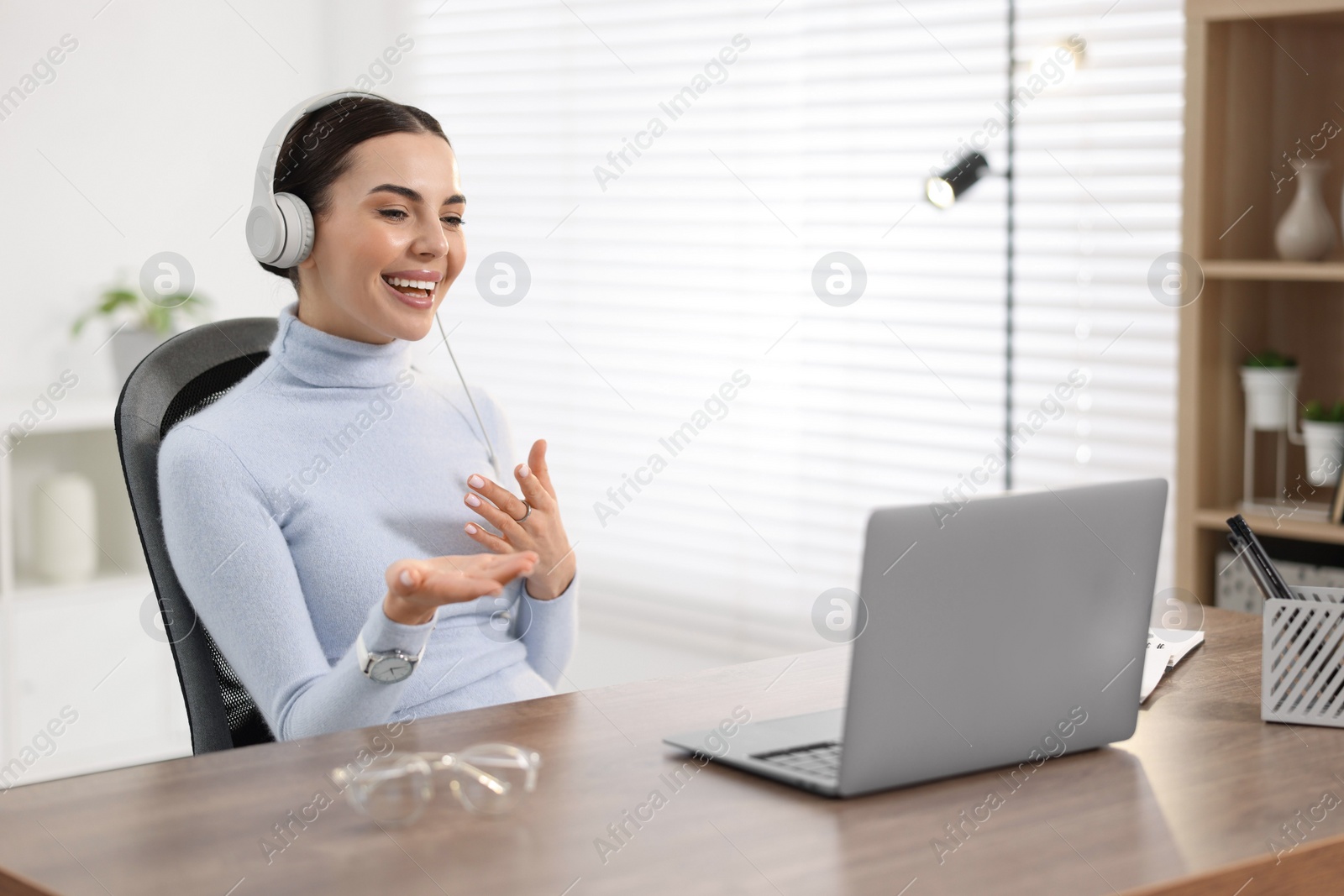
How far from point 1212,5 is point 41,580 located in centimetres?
284

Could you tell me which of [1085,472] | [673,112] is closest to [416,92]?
[673,112]

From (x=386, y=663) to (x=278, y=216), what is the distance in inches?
23.2

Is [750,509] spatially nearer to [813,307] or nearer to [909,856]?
[813,307]

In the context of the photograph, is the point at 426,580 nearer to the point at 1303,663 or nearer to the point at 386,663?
the point at 386,663

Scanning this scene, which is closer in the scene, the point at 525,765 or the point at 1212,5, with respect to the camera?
the point at 525,765

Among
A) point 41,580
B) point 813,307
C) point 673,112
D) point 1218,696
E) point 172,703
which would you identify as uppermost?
point 673,112

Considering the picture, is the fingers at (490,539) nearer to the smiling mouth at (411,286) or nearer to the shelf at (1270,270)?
the smiling mouth at (411,286)

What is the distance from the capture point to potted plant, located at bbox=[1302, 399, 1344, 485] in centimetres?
263

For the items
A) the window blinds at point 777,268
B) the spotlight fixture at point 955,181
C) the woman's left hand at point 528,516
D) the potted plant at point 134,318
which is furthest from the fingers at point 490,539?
the potted plant at point 134,318

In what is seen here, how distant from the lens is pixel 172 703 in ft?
11.8

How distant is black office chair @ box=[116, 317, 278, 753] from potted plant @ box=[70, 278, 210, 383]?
1942mm

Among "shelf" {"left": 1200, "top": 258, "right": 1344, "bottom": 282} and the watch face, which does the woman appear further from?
"shelf" {"left": 1200, "top": 258, "right": 1344, "bottom": 282}

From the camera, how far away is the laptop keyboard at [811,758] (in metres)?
1.16

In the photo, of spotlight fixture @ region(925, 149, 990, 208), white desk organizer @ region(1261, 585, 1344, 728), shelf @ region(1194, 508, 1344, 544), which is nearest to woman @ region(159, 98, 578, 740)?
white desk organizer @ region(1261, 585, 1344, 728)
